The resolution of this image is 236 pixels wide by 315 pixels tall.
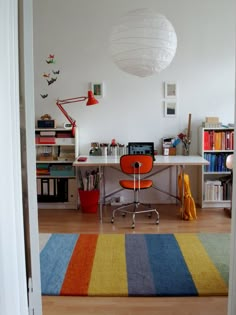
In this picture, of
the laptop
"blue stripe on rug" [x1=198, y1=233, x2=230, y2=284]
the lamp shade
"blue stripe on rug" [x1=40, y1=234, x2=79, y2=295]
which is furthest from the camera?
the laptop

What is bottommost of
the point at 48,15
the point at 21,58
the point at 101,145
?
the point at 101,145

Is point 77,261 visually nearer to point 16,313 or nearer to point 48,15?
point 16,313

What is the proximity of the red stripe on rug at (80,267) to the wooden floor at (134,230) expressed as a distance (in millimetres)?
102

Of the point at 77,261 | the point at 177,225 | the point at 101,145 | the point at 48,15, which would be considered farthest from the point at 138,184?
the point at 48,15

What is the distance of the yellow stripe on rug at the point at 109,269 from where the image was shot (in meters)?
2.68

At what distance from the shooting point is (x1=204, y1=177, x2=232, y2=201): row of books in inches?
193

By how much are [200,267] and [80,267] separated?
106cm

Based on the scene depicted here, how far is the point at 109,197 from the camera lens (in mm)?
5254

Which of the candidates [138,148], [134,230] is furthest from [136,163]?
[134,230]

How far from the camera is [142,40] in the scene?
2.66 m

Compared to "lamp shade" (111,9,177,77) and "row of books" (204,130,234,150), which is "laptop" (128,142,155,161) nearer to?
"row of books" (204,130,234,150)

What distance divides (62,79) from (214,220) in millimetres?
2904

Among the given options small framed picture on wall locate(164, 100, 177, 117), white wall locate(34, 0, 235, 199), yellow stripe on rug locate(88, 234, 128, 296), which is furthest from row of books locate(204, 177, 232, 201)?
yellow stripe on rug locate(88, 234, 128, 296)

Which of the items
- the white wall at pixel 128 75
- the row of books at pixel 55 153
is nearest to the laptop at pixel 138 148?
the white wall at pixel 128 75
